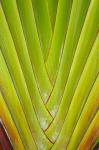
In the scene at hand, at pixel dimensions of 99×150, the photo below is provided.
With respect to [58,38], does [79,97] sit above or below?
below

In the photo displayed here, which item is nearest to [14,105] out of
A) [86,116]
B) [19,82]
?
[19,82]

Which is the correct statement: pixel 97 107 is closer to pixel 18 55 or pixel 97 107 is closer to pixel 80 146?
pixel 80 146

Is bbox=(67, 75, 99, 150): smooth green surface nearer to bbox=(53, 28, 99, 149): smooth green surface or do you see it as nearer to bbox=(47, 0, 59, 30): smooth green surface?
bbox=(53, 28, 99, 149): smooth green surface

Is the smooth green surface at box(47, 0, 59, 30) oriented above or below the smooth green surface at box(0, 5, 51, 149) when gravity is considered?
above

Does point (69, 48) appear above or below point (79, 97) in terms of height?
above

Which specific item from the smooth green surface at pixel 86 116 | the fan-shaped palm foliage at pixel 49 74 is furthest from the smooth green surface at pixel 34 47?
the smooth green surface at pixel 86 116

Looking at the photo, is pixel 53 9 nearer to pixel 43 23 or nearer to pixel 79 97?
pixel 43 23

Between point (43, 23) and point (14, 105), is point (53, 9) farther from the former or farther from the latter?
point (14, 105)

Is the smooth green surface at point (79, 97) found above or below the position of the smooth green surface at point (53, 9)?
below

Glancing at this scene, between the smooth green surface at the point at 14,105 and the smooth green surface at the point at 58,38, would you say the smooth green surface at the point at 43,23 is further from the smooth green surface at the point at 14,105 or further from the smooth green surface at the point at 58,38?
the smooth green surface at the point at 14,105

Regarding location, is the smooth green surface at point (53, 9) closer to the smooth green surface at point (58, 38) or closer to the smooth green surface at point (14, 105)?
the smooth green surface at point (58, 38)

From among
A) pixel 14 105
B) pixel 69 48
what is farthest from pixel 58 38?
pixel 14 105

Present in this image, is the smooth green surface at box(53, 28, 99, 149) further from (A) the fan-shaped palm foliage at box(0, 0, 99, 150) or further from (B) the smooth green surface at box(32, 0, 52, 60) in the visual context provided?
(B) the smooth green surface at box(32, 0, 52, 60)

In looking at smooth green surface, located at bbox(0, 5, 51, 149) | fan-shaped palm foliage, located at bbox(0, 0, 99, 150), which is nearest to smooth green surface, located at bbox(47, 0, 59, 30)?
fan-shaped palm foliage, located at bbox(0, 0, 99, 150)
